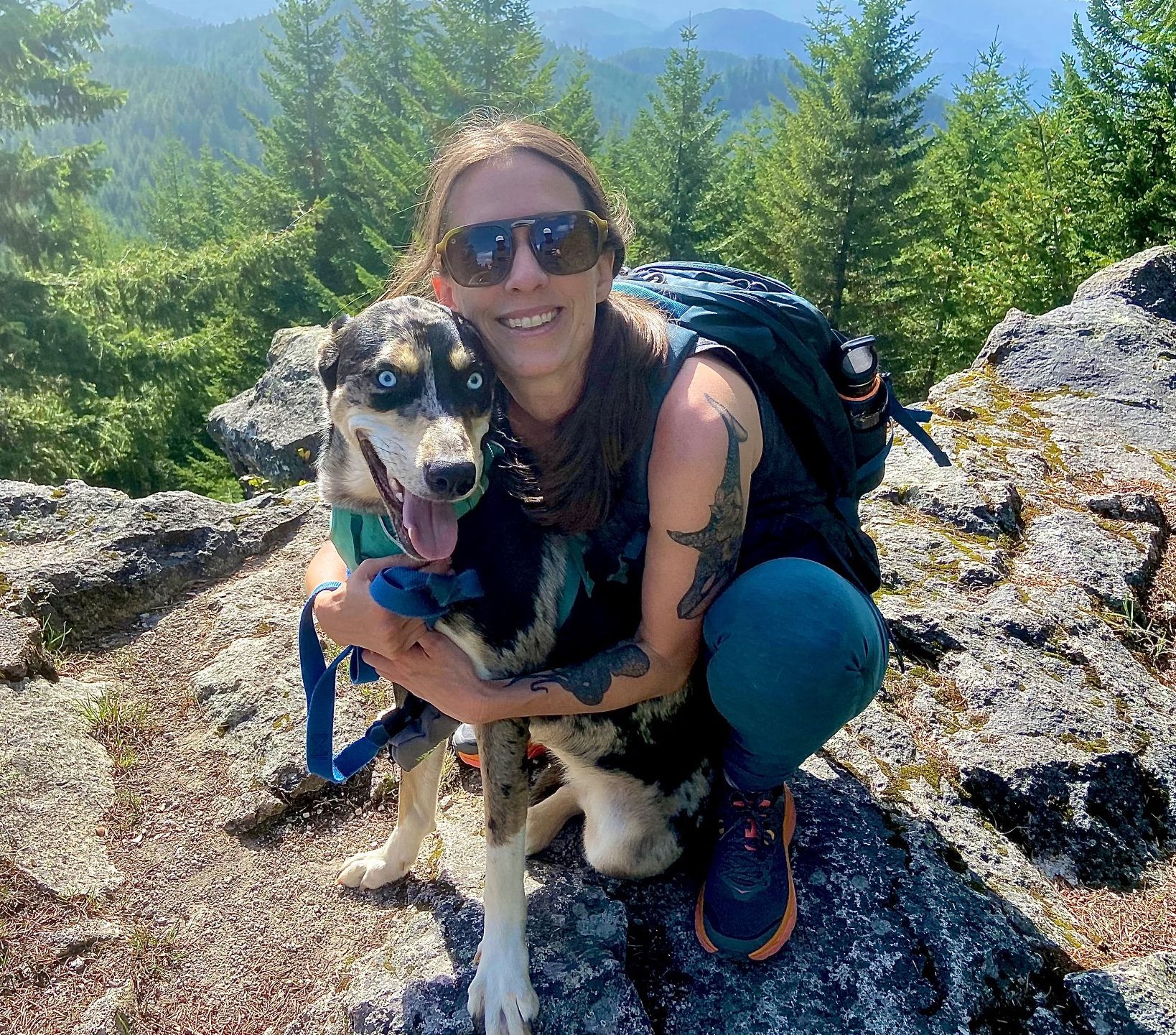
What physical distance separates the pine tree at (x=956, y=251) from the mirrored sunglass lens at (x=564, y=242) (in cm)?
1600

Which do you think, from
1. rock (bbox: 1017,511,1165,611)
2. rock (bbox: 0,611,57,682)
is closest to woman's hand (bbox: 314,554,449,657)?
rock (bbox: 0,611,57,682)

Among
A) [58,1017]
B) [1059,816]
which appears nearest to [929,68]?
[1059,816]

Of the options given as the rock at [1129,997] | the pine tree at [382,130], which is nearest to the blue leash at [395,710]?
the rock at [1129,997]

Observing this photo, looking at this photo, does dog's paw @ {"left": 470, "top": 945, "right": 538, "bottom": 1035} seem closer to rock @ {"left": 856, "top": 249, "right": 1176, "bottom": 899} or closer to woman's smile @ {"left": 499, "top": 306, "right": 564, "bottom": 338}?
rock @ {"left": 856, "top": 249, "right": 1176, "bottom": 899}

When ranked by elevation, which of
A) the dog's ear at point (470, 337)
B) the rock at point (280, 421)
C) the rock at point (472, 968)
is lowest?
the rock at point (280, 421)

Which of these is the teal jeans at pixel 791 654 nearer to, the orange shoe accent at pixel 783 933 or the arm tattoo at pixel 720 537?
the arm tattoo at pixel 720 537

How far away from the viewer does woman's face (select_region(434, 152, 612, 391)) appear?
222 cm

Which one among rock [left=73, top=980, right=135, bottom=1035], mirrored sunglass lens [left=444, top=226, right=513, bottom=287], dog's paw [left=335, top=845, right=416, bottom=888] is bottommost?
rock [left=73, top=980, right=135, bottom=1035]

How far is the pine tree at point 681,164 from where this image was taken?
68.0 ft

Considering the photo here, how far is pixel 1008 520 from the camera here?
4.47m

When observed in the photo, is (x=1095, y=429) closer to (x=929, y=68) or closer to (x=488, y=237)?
(x=488, y=237)

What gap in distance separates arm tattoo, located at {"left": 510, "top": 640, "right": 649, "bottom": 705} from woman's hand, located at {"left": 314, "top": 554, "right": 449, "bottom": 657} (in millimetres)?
353

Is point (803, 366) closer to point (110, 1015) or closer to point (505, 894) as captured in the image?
point (505, 894)

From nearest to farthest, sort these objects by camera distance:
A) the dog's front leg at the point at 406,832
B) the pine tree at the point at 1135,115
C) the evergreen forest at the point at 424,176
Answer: the dog's front leg at the point at 406,832, the pine tree at the point at 1135,115, the evergreen forest at the point at 424,176
